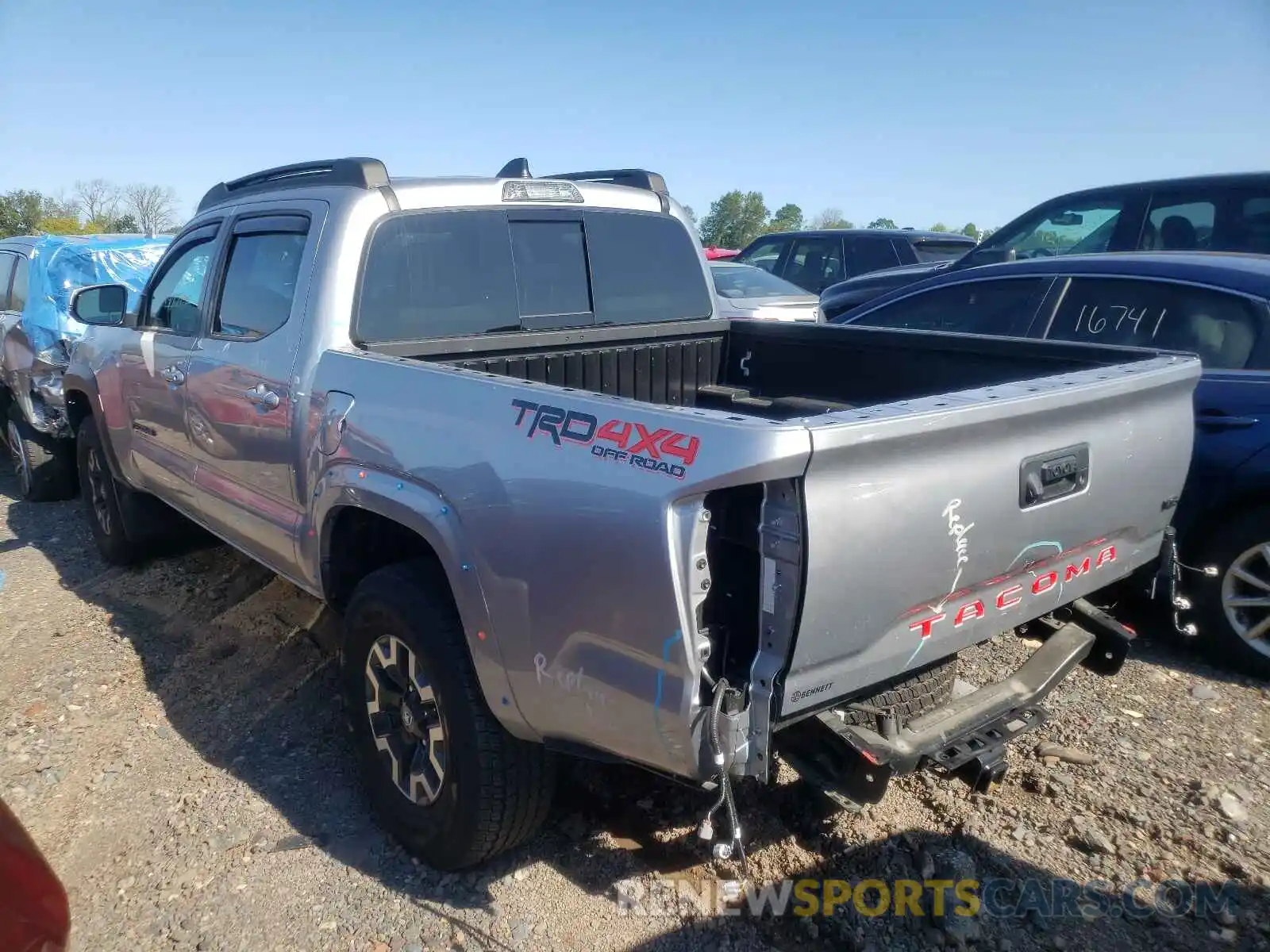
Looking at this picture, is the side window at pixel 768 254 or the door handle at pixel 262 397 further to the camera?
the side window at pixel 768 254

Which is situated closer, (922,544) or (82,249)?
(922,544)

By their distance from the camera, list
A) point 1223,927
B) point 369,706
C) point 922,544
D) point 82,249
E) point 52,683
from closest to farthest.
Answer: point 922,544
point 1223,927
point 369,706
point 52,683
point 82,249

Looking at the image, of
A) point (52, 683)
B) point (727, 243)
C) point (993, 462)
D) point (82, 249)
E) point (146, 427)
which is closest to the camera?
point (993, 462)

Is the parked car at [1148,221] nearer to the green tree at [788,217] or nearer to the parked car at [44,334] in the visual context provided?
the parked car at [44,334]

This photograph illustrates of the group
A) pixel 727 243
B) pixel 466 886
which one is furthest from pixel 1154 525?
pixel 727 243

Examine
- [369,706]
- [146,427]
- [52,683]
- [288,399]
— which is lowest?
[52,683]

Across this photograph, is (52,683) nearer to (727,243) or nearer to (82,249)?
(82,249)

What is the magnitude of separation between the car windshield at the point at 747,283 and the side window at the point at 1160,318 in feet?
16.1

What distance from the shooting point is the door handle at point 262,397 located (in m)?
3.29

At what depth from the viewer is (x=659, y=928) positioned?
8.34 feet

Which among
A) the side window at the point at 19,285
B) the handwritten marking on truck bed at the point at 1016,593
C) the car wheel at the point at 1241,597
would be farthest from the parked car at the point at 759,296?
the handwritten marking on truck bed at the point at 1016,593

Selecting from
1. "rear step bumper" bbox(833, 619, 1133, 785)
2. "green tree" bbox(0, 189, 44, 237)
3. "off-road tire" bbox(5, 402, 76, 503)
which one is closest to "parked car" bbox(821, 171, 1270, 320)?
"rear step bumper" bbox(833, 619, 1133, 785)

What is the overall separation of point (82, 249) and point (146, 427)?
364 centimetres

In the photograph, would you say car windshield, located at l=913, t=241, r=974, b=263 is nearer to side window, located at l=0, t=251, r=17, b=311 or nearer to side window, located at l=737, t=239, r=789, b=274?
side window, located at l=737, t=239, r=789, b=274
